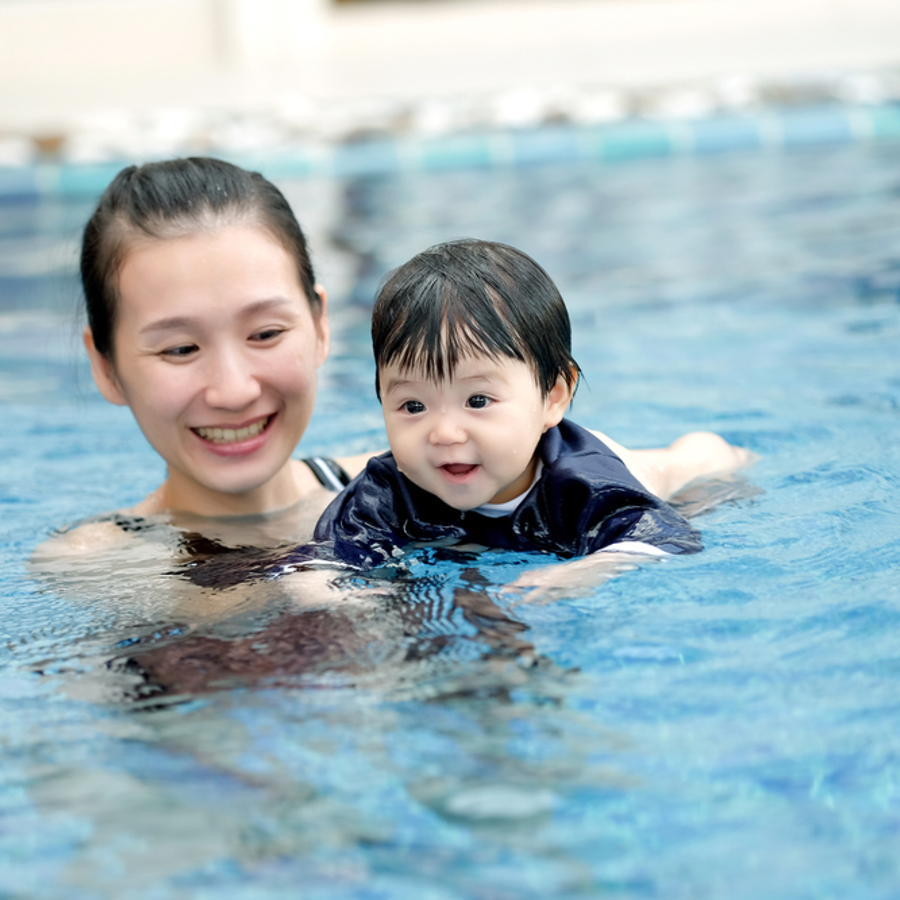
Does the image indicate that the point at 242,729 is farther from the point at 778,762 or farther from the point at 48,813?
the point at 778,762

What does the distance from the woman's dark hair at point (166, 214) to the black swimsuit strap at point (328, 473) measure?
1.94 ft

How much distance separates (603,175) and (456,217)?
174 cm

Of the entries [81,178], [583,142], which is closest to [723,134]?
[583,142]

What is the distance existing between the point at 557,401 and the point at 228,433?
2.47 ft

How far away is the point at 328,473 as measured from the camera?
3.33 metres

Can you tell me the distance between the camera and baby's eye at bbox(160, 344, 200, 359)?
2670 millimetres

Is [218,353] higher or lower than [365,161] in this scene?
lower

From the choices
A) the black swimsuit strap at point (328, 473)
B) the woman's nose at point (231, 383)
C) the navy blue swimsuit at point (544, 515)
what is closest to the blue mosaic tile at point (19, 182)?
the black swimsuit strap at point (328, 473)

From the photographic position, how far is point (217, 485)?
9.12 ft

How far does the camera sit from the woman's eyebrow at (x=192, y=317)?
262cm

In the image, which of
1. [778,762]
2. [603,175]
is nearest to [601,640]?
[778,762]

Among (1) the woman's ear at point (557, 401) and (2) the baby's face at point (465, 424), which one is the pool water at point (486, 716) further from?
(1) the woman's ear at point (557, 401)

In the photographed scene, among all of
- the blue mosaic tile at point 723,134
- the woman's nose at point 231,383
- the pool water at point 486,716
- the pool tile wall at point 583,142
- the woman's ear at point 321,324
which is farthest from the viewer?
the blue mosaic tile at point 723,134

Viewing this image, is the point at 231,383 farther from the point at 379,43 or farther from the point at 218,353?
the point at 379,43
